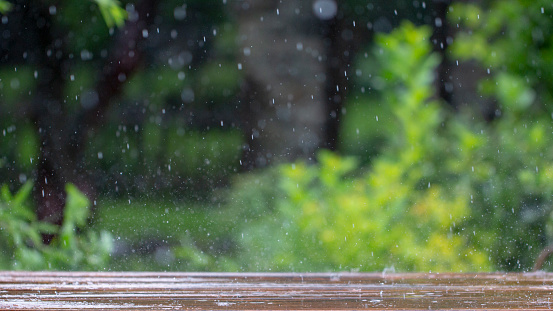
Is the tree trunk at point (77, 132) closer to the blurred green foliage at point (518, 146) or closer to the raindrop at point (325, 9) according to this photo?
the blurred green foliage at point (518, 146)

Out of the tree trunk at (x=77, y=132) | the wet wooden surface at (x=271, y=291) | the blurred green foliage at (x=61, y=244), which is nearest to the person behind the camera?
the wet wooden surface at (x=271, y=291)

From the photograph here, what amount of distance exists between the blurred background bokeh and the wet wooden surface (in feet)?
4.52

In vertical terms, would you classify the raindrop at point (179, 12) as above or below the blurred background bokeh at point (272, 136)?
above

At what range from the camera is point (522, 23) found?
4.55 meters

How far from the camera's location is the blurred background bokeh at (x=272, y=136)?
3.51 metres

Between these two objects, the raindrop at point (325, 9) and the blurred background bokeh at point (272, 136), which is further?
the raindrop at point (325, 9)

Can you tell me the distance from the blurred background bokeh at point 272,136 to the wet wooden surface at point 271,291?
138 cm

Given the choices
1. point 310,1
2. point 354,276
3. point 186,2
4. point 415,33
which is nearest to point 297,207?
point 415,33

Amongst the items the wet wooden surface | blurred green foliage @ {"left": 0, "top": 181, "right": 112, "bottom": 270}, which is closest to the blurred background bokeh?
blurred green foliage @ {"left": 0, "top": 181, "right": 112, "bottom": 270}

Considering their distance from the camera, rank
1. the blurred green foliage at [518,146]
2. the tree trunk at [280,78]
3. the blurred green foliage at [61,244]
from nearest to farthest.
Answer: the blurred green foliage at [61,244] → the blurred green foliage at [518,146] → the tree trunk at [280,78]

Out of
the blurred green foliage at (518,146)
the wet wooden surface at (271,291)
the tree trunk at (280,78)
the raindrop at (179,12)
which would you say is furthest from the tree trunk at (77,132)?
the tree trunk at (280,78)

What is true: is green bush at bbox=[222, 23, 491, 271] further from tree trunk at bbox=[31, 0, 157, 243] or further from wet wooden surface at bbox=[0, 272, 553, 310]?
wet wooden surface at bbox=[0, 272, 553, 310]

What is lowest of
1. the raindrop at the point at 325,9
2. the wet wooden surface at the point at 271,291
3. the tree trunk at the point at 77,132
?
the wet wooden surface at the point at 271,291

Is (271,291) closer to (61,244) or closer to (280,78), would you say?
(61,244)
